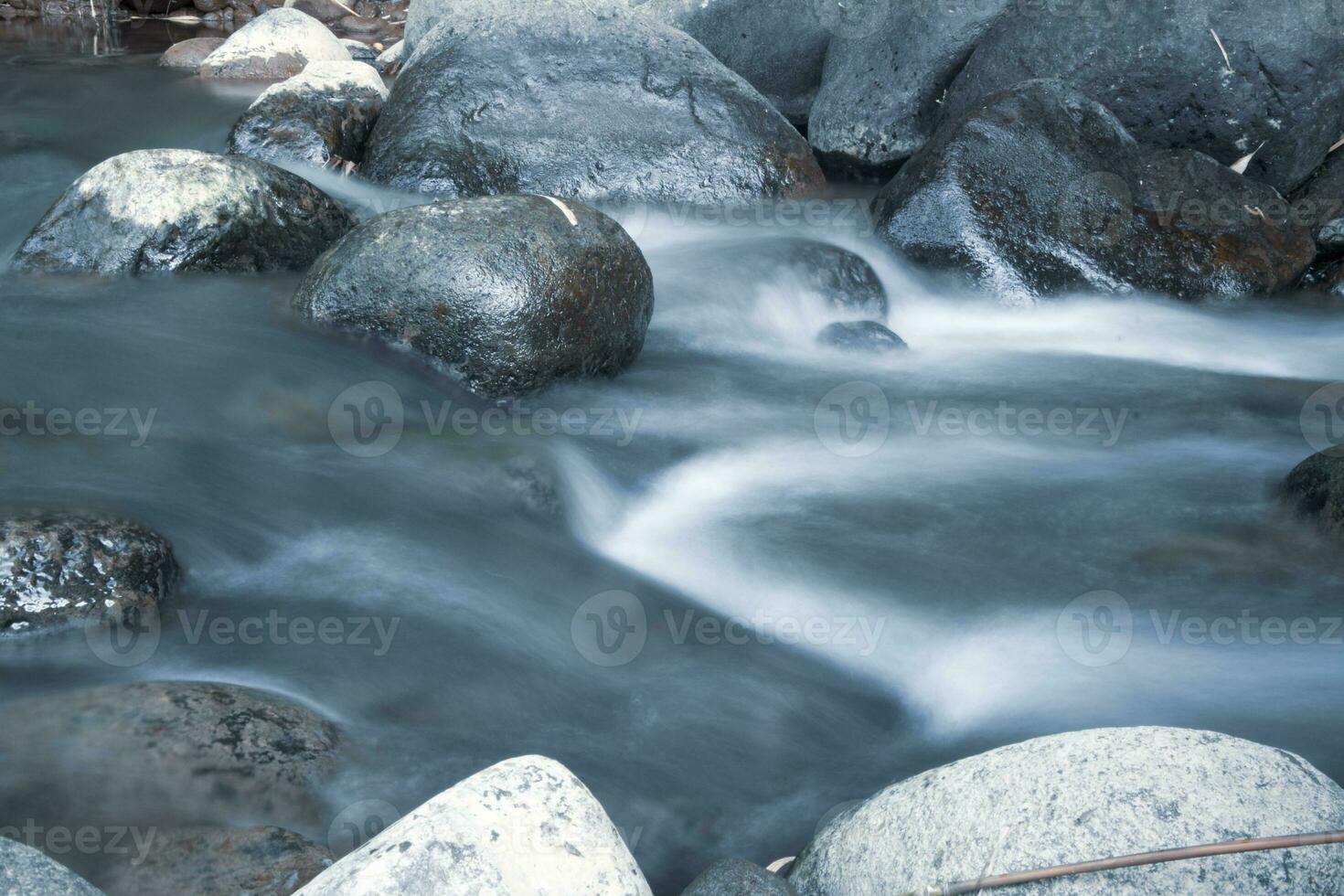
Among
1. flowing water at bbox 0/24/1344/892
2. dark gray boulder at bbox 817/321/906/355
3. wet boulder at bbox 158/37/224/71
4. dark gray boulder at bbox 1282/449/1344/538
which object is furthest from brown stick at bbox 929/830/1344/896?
→ wet boulder at bbox 158/37/224/71

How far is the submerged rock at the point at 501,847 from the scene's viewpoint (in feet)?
6.84

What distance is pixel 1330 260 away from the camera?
283 inches

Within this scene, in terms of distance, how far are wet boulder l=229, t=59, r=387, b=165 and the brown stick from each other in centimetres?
652

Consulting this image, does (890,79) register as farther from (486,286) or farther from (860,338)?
(486,286)

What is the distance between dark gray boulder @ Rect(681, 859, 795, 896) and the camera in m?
2.45

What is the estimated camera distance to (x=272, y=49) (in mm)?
Answer: 12078

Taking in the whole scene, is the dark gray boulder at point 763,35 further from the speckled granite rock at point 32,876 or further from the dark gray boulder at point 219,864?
the speckled granite rock at point 32,876

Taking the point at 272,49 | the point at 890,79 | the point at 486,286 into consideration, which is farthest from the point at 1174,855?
the point at 272,49

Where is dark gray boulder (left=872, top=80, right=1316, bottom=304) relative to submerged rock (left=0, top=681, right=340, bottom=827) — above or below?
above

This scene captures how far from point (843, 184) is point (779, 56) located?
1.34 m

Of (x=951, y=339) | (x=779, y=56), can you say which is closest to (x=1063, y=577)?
(x=951, y=339)

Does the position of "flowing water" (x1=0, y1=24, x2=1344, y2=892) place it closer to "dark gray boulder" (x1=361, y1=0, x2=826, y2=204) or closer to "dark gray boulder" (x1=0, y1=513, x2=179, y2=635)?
"dark gray boulder" (x1=0, y1=513, x2=179, y2=635)

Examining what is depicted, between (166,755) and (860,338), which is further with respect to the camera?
(860,338)

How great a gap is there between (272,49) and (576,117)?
6.23 m
